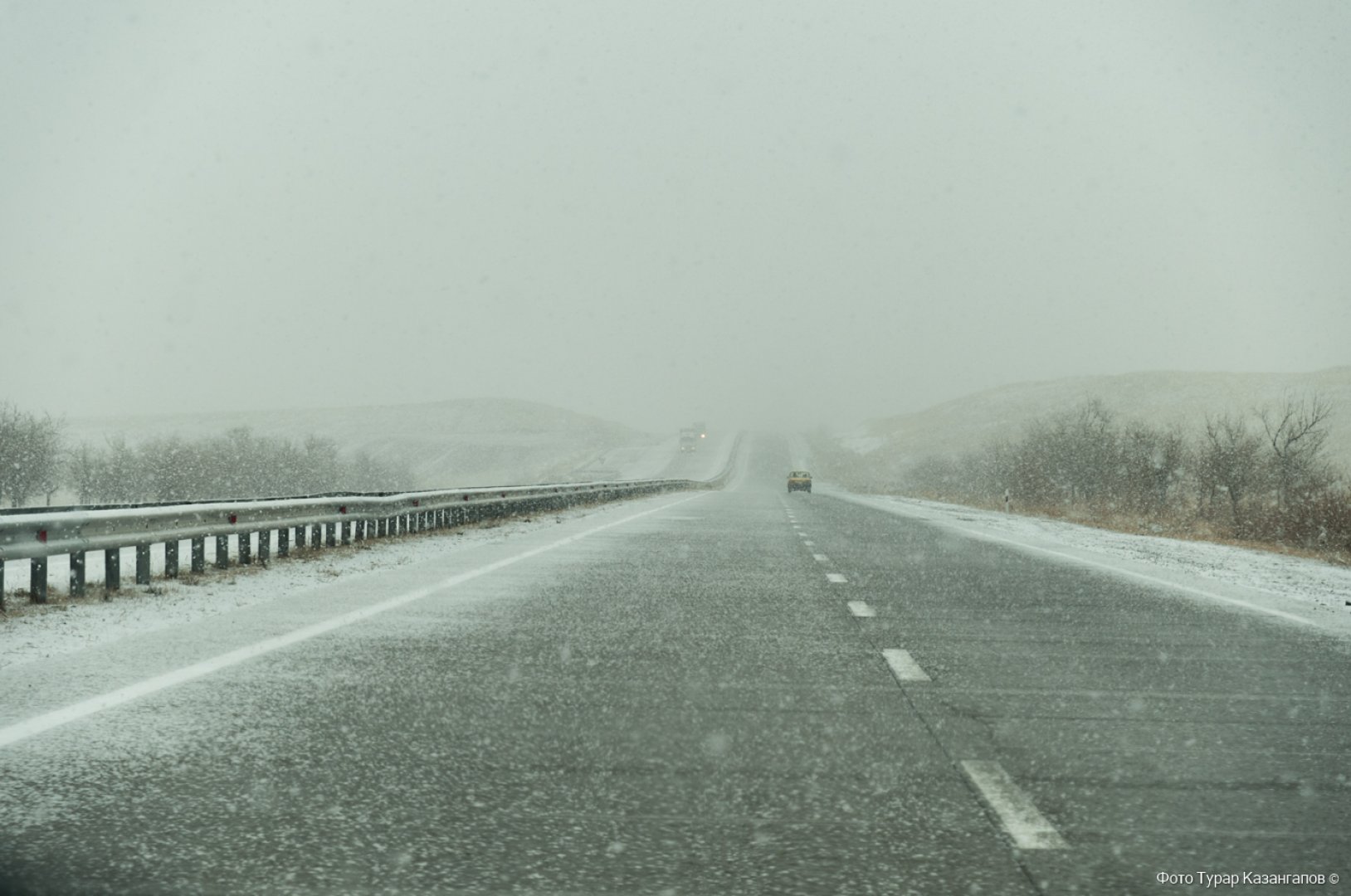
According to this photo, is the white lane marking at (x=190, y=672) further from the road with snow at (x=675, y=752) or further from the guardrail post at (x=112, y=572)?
the guardrail post at (x=112, y=572)

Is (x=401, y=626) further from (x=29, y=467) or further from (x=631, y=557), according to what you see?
(x=29, y=467)

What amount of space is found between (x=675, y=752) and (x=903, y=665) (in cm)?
303

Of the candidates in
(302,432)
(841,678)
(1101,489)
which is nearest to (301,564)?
(841,678)

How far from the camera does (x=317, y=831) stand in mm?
4535

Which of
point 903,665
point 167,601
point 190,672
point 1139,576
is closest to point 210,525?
point 167,601

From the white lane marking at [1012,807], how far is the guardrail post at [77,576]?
9.08 m

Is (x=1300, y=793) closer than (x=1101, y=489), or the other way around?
(x=1300, y=793)

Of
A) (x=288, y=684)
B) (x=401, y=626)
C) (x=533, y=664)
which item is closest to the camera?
(x=288, y=684)

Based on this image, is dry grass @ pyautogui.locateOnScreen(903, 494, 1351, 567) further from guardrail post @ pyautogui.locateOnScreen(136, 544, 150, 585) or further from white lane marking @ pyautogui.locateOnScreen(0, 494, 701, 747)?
guardrail post @ pyautogui.locateOnScreen(136, 544, 150, 585)

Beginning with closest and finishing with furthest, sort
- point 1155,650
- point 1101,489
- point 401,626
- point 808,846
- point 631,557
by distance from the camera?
point 808,846 → point 1155,650 → point 401,626 → point 631,557 → point 1101,489

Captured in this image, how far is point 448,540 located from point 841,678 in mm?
14873

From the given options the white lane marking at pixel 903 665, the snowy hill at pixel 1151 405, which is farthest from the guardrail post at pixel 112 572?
the snowy hill at pixel 1151 405

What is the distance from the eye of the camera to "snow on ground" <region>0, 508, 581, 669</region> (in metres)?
9.45

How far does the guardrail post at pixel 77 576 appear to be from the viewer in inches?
477
